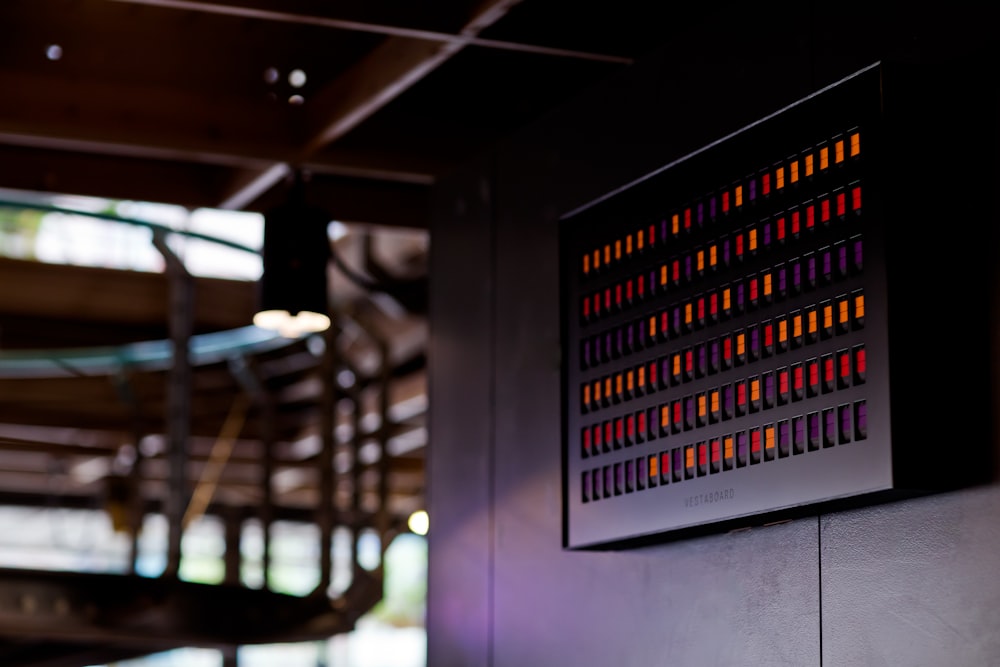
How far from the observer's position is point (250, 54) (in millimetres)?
4324

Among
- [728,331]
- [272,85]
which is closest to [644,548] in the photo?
[728,331]

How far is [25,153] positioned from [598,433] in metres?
2.59

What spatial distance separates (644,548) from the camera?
9.80 feet

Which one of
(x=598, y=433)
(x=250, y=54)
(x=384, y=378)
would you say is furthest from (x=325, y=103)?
(x=384, y=378)

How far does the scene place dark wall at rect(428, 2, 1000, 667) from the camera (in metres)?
2.23

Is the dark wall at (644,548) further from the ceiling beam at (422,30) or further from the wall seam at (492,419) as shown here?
the ceiling beam at (422,30)

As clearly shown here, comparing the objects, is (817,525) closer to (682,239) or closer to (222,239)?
(682,239)

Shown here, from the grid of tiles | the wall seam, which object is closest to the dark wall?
the wall seam

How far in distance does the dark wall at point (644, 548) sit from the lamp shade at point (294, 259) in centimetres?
31

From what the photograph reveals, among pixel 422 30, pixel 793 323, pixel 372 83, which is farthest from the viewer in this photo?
pixel 372 83

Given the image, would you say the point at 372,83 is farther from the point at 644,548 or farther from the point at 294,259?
the point at 644,548

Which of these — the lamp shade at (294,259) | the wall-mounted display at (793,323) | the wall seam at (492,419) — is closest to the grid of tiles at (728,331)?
the wall-mounted display at (793,323)

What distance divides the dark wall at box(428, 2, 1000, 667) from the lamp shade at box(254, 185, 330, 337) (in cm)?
31

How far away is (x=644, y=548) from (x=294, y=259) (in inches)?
55.1
